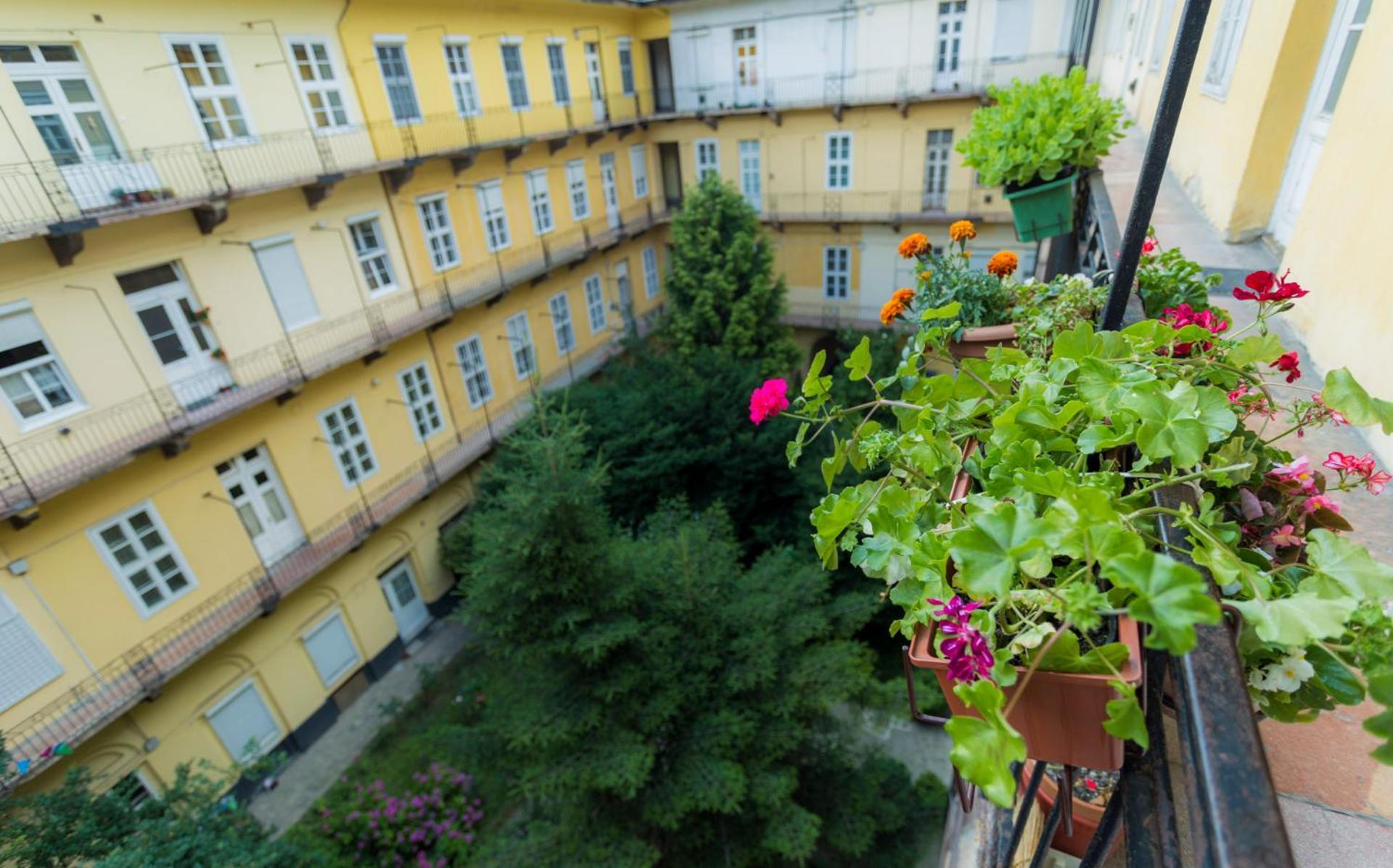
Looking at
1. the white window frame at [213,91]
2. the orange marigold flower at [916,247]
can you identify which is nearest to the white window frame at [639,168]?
the white window frame at [213,91]

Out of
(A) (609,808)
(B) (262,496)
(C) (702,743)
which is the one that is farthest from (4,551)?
(C) (702,743)

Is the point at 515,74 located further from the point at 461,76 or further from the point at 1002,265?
the point at 1002,265

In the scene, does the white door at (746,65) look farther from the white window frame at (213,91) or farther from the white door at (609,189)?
the white window frame at (213,91)

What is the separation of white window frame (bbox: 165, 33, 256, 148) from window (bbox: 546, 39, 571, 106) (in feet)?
24.2

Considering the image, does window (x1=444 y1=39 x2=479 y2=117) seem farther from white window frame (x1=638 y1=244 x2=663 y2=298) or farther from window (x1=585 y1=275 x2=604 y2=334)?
white window frame (x1=638 y1=244 x2=663 y2=298)

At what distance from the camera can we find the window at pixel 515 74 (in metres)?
13.7

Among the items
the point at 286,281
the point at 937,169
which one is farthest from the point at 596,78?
the point at 286,281

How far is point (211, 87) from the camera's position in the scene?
8.78 metres

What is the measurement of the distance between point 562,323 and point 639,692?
1124cm

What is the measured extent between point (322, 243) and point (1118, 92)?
46.0 ft

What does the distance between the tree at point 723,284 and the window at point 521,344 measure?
3.16 metres

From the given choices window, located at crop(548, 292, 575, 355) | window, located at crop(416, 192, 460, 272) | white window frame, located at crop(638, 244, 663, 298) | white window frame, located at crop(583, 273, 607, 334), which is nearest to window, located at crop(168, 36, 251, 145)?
window, located at crop(416, 192, 460, 272)

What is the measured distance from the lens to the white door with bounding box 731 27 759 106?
16.7 m

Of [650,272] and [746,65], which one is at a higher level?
[746,65]
